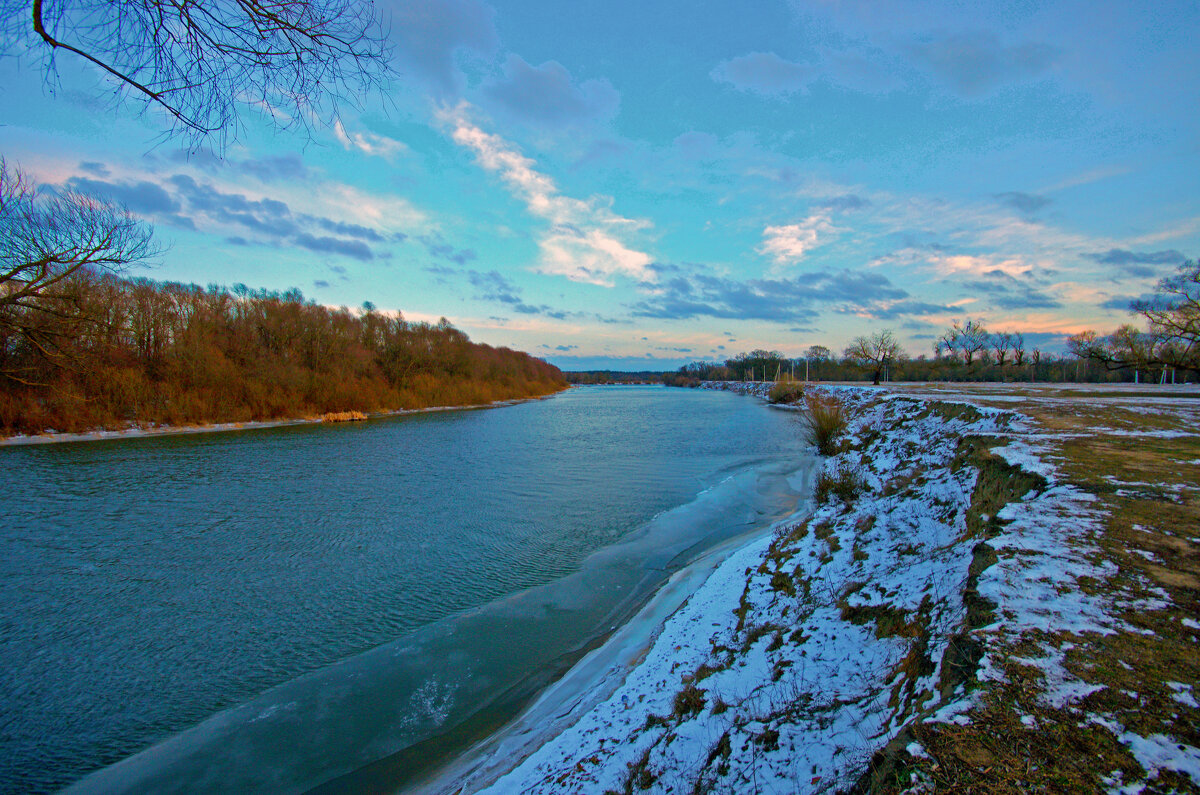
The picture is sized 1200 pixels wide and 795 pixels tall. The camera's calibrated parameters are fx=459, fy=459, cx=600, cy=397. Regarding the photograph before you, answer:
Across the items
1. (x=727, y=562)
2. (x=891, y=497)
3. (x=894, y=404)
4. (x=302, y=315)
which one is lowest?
(x=727, y=562)

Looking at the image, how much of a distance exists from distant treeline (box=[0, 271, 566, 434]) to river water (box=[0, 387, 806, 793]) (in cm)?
549

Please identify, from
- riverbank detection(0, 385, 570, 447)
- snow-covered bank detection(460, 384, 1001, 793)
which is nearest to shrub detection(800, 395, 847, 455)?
snow-covered bank detection(460, 384, 1001, 793)

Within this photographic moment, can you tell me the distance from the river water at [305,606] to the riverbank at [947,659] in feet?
4.89

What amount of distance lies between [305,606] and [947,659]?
743 centimetres

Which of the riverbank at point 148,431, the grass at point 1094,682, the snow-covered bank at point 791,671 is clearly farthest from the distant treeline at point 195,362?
the grass at point 1094,682

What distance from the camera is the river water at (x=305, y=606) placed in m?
4.17

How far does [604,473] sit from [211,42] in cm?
1381

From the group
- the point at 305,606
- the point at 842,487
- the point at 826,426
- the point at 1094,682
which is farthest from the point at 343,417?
the point at 1094,682

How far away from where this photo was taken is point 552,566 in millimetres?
7895

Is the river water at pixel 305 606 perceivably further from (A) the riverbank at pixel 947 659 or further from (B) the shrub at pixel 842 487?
(A) the riverbank at pixel 947 659

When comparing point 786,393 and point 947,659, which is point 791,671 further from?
point 786,393

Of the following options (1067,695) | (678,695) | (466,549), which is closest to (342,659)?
(466,549)

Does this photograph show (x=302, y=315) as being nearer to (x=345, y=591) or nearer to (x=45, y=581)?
(x=45, y=581)

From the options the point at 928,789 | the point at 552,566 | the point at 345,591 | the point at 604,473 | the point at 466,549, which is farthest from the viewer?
the point at 604,473
